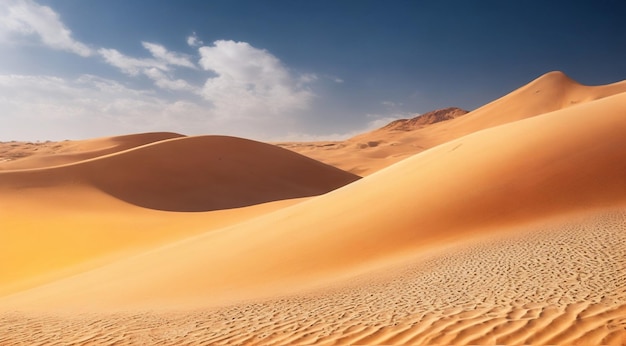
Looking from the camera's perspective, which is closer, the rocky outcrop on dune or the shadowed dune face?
the shadowed dune face

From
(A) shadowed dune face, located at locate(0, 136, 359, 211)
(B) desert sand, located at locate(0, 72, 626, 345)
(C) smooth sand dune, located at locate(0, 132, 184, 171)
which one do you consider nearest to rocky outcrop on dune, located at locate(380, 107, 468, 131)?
(C) smooth sand dune, located at locate(0, 132, 184, 171)

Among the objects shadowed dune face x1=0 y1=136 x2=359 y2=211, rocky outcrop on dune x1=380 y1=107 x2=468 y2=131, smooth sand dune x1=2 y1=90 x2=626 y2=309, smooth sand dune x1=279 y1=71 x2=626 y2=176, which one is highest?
rocky outcrop on dune x1=380 y1=107 x2=468 y2=131

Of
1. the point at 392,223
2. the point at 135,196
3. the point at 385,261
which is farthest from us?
the point at 135,196

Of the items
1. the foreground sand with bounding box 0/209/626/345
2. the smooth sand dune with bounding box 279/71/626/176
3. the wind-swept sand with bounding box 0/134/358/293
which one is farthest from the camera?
the smooth sand dune with bounding box 279/71/626/176

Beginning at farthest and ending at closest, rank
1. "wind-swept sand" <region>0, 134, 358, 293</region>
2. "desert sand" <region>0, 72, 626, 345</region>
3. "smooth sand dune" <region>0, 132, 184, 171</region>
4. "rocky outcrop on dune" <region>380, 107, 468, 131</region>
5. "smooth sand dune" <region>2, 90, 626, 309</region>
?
"rocky outcrop on dune" <region>380, 107, 468, 131</region> → "smooth sand dune" <region>0, 132, 184, 171</region> → "wind-swept sand" <region>0, 134, 358, 293</region> → "smooth sand dune" <region>2, 90, 626, 309</region> → "desert sand" <region>0, 72, 626, 345</region>

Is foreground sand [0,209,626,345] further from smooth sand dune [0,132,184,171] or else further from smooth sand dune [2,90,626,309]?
smooth sand dune [0,132,184,171]

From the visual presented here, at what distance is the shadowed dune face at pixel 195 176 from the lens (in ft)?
81.4

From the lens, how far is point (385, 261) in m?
7.87

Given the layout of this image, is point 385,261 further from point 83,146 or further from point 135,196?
point 83,146

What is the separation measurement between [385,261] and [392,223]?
204 centimetres

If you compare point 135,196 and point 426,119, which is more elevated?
point 426,119

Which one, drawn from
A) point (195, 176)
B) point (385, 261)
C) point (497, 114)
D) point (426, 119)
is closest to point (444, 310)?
point (385, 261)

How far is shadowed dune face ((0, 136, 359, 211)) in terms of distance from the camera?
2480 cm

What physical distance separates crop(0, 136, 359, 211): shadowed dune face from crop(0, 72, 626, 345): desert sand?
5.15m
